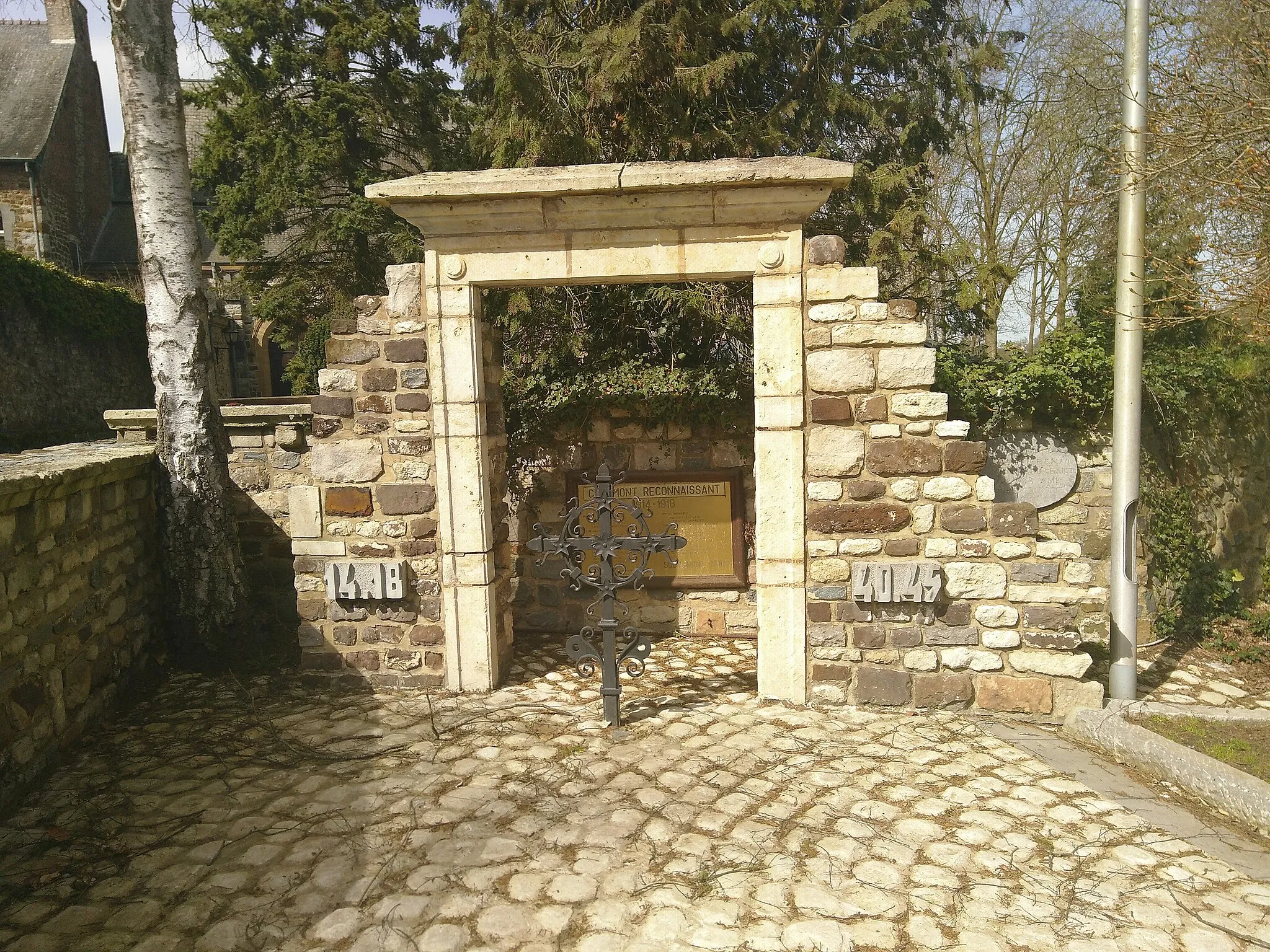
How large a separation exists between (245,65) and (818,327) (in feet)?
36.5

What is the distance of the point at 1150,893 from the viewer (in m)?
2.74

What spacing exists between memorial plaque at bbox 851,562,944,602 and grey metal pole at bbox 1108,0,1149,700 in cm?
118

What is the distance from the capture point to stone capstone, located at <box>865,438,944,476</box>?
4324 mm

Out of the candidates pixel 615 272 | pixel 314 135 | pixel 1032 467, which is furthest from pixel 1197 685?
pixel 314 135

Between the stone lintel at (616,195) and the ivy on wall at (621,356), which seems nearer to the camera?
the stone lintel at (616,195)

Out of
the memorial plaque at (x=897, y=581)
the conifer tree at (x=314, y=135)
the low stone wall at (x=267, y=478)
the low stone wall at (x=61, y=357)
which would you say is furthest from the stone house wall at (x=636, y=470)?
the low stone wall at (x=61, y=357)

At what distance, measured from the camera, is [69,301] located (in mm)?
13562

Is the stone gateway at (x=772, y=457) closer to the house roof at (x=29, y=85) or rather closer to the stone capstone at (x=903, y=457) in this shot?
the stone capstone at (x=903, y=457)

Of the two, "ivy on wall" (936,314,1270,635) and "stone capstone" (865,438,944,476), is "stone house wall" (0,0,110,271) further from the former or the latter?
"stone capstone" (865,438,944,476)

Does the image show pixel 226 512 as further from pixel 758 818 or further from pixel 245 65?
pixel 245 65

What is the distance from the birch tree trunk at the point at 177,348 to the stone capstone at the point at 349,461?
3.23 feet

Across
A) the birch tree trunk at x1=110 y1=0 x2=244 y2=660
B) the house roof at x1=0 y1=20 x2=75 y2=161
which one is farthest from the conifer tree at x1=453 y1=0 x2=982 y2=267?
the house roof at x1=0 y1=20 x2=75 y2=161

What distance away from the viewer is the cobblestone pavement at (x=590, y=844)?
2.58 m

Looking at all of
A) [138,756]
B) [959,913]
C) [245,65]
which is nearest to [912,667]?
[959,913]
